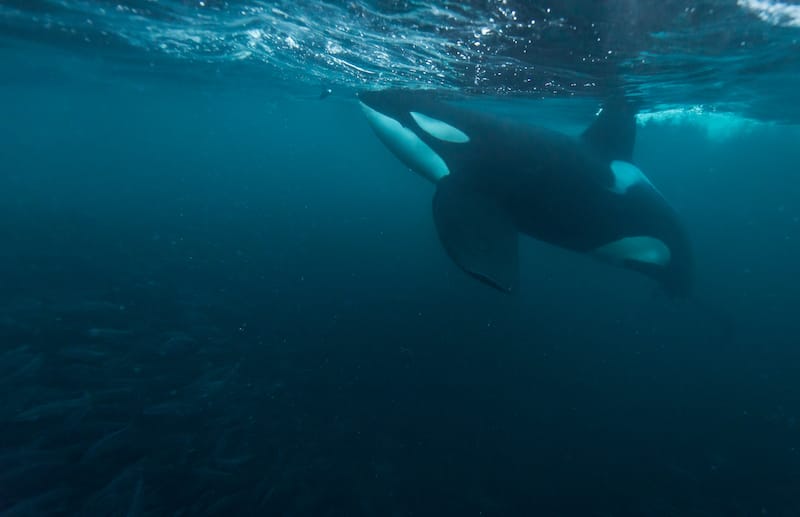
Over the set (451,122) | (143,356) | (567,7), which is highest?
(567,7)

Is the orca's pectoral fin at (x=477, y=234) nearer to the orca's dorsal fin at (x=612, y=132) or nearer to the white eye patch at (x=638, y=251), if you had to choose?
the white eye patch at (x=638, y=251)

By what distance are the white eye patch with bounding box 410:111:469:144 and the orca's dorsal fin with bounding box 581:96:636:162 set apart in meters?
2.40

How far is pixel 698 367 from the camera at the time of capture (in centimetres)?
1073

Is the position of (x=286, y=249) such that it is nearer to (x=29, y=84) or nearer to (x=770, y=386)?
(x=770, y=386)

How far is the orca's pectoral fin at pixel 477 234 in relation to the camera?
233 inches

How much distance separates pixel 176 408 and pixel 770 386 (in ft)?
38.9

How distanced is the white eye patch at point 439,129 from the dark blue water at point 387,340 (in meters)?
2.82

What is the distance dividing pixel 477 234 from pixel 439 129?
78.9 inches

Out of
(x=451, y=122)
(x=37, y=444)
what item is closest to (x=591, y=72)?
(x=451, y=122)

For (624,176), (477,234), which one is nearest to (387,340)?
(477,234)

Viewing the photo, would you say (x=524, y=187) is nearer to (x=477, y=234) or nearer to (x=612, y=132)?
(x=477, y=234)

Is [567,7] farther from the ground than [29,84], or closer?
farther from the ground

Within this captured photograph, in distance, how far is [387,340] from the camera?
998 centimetres

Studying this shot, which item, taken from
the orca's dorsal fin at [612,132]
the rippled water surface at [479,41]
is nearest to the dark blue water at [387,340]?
the rippled water surface at [479,41]
